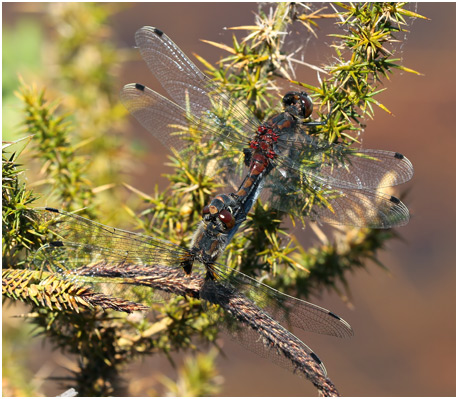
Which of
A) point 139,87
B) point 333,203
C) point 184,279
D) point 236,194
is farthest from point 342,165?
point 139,87

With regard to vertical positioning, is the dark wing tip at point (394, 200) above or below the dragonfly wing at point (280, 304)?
above

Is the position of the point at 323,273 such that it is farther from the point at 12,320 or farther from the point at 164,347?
the point at 12,320

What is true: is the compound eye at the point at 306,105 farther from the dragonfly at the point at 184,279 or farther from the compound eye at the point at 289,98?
the dragonfly at the point at 184,279

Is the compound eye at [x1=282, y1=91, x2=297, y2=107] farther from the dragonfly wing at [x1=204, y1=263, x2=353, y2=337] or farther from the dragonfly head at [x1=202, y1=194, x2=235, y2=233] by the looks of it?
the dragonfly wing at [x1=204, y1=263, x2=353, y2=337]

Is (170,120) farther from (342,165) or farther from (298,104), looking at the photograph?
(342,165)

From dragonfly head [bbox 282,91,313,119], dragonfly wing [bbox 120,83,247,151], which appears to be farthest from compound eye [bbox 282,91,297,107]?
dragonfly wing [bbox 120,83,247,151]

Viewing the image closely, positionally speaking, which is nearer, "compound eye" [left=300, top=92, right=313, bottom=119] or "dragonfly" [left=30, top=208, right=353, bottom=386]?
"dragonfly" [left=30, top=208, right=353, bottom=386]

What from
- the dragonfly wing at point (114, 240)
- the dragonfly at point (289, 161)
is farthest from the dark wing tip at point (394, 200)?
the dragonfly wing at point (114, 240)
